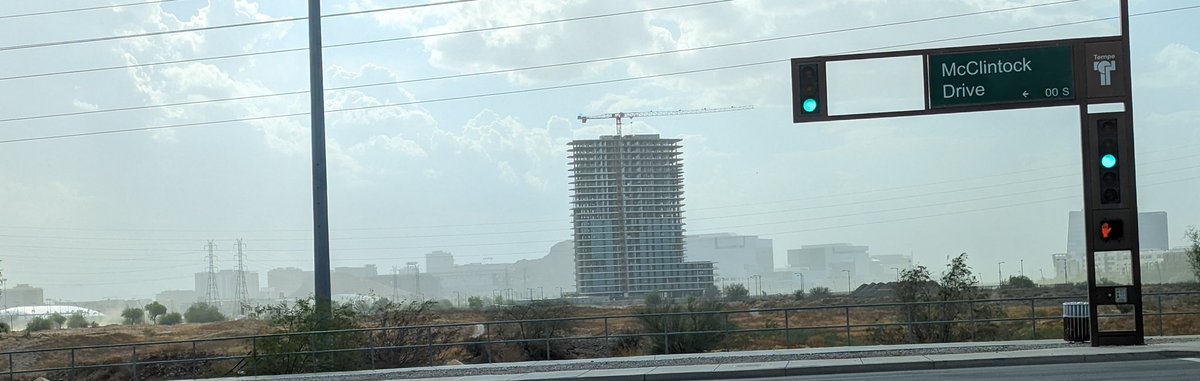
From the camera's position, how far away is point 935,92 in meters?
25.8

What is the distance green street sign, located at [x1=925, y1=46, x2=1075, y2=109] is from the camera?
83.6ft

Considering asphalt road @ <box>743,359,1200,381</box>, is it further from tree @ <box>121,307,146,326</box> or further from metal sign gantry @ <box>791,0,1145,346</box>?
tree @ <box>121,307,146,326</box>

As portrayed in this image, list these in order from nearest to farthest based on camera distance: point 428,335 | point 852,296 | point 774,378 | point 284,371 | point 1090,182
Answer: point 774,378 < point 1090,182 < point 284,371 < point 428,335 < point 852,296

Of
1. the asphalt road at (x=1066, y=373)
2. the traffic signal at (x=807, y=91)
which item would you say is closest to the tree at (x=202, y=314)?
the traffic signal at (x=807, y=91)

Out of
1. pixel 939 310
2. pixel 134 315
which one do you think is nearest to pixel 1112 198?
pixel 939 310

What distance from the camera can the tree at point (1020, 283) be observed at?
281 feet

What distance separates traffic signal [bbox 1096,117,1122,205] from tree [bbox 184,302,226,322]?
8204cm

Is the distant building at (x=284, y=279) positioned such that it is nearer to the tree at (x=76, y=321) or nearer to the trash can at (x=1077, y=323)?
the tree at (x=76, y=321)

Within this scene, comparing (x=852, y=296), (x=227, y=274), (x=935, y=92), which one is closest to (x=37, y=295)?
(x=227, y=274)

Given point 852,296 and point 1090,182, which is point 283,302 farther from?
point 852,296

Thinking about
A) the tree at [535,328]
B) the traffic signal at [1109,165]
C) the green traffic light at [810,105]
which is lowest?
the tree at [535,328]

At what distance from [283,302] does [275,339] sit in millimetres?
1529

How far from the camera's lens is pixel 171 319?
328 feet

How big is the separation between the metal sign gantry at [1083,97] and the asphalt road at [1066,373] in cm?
330
